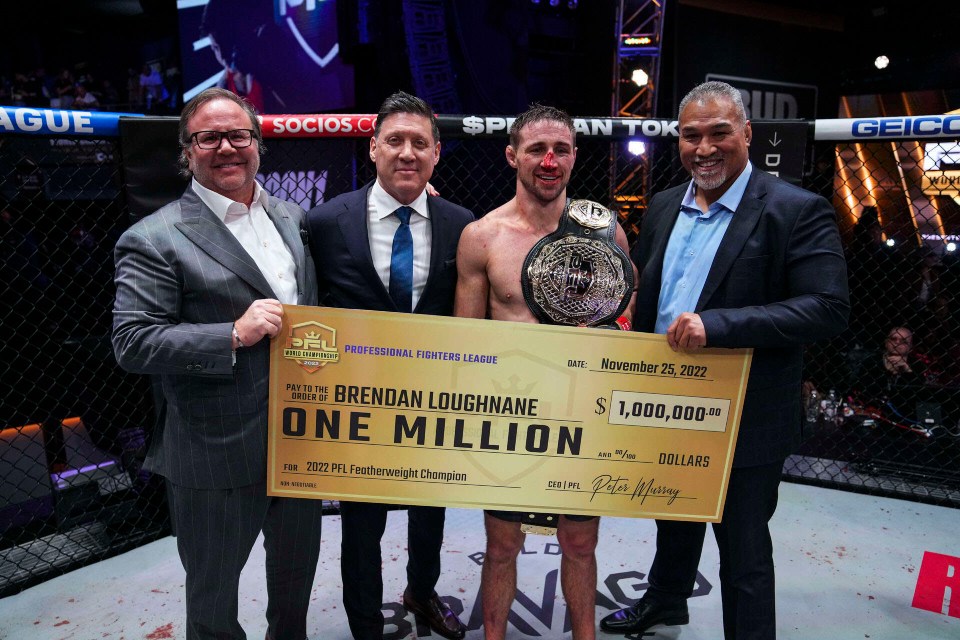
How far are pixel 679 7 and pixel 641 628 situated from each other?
258 inches

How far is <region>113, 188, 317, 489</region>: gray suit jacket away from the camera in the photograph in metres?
1.59

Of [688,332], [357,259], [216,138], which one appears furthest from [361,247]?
[688,332]

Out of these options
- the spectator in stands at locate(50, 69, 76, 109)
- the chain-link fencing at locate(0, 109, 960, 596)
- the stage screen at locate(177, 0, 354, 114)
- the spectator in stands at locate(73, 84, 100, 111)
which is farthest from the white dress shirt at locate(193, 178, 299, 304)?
the spectator in stands at locate(50, 69, 76, 109)

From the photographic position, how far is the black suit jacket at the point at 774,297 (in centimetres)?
172

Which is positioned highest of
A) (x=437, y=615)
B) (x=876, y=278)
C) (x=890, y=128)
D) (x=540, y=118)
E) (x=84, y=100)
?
(x=84, y=100)

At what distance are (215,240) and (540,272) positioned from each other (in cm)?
89

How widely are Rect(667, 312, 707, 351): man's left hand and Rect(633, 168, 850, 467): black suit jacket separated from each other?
0.7 inches

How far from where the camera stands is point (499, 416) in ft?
6.04

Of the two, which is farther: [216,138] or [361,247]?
[361,247]

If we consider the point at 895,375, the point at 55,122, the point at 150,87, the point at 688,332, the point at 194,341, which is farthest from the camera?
the point at 150,87

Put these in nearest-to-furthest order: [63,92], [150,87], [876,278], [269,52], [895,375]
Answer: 1. [895,375]
2. [876,278]
3. [63,92]
4. [269,52]
5. [150,87]

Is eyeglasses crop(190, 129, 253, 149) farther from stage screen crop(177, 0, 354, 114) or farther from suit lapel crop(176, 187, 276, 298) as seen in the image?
stage screen crop(177, 0, 354, 114)

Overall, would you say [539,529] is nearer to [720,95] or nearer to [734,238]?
[734,238]

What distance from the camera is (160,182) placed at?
8.21ft
